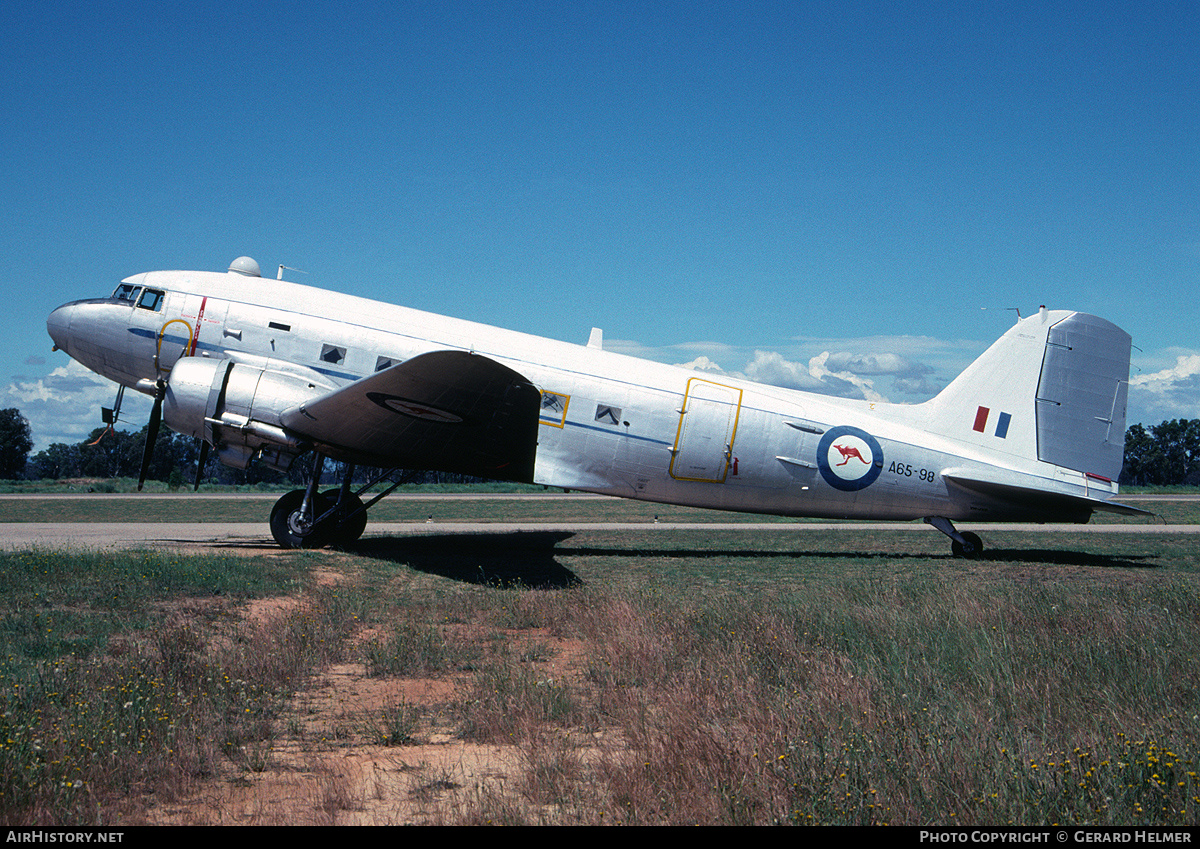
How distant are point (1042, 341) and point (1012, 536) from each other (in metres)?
8.44

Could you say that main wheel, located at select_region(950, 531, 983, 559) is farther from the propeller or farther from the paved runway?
the propeller

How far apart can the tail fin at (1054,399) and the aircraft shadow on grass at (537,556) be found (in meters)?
2.39

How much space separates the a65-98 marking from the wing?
8.04m

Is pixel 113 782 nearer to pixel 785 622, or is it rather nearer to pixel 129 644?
pixel 129 644

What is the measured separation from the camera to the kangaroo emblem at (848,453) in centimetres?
1591

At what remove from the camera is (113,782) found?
4.84 metres

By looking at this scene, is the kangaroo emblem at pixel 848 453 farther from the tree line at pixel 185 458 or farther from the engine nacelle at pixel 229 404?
the tree line at pixel 185 458

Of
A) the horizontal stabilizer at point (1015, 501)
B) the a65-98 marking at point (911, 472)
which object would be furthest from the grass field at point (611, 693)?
the a65-98 marking at point (911, 472)

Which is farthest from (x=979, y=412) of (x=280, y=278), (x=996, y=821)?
(x=280, y=278)

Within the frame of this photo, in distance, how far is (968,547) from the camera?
1706 centimetres

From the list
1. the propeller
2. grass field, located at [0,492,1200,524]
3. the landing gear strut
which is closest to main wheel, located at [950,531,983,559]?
grass field, located at [0,492,1200,524]

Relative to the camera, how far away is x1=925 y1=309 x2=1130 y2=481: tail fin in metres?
16.3

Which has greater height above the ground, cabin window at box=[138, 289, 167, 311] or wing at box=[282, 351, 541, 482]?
cabin window at box=[138, 289, 167, 311]

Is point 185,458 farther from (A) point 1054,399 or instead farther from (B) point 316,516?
(A) point 1054,399
